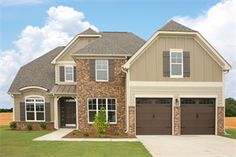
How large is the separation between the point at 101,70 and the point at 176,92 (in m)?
5.68

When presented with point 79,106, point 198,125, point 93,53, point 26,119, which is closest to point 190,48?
point 198,125

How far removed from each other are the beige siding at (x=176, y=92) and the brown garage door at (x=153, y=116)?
0.43 m

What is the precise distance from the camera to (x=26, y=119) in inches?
976

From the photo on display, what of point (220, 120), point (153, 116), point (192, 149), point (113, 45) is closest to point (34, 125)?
point (113, 45)

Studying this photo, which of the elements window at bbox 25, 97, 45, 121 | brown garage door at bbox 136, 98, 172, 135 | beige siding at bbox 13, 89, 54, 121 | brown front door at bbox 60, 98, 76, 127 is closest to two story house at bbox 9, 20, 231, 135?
brown garage door at bbox 136, 98, 172, 135

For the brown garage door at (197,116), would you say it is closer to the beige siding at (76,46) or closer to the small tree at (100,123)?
the small tree at (100,123)

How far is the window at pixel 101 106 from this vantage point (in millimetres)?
21219

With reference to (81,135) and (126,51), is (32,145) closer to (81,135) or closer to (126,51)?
(81,135)

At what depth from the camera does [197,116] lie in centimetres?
1967

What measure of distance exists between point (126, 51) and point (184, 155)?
11609 mm

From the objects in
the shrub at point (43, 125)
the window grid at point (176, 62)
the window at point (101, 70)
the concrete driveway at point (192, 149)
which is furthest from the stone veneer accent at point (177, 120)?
the shrub at point (43, 125)

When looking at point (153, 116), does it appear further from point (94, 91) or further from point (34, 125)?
point (34, 125)

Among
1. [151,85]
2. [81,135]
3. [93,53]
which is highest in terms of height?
[93,53]

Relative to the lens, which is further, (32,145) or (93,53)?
(93,53)
